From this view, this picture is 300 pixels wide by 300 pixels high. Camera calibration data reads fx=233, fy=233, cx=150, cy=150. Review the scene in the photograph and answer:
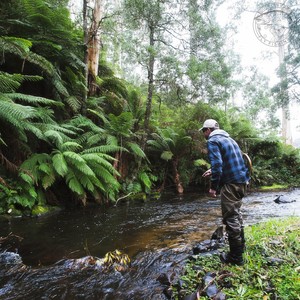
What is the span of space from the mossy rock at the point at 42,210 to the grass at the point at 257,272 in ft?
12.1

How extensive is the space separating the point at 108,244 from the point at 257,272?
2.21 metres

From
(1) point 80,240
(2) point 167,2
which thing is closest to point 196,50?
(2) point 167,2

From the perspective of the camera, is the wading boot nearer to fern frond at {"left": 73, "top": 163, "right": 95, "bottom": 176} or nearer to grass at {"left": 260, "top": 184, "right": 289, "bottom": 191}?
fern frond at {"left": 73, "top": 163, "right": 95, "bottom": 176}

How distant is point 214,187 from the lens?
8.84 feet

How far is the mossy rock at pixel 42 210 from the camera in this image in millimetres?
5045

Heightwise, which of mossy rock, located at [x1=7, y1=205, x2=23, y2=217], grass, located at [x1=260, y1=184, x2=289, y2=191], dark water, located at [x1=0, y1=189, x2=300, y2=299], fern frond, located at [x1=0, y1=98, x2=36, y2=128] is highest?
fern frond, located at [x1=0, y1=98, x2=36, y2=128]

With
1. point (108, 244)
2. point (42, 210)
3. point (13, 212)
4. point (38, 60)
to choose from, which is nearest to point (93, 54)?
point (38, 60)

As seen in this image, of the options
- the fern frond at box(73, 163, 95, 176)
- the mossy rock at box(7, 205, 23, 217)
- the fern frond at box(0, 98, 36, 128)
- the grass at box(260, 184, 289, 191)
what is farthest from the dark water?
the grass at box(260, 184, 289, 191)

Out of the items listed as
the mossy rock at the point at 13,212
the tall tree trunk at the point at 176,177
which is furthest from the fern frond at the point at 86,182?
the tall tree trunk at the point at 176,177

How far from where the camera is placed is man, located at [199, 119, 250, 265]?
2.67 metres

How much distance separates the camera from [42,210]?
521cm

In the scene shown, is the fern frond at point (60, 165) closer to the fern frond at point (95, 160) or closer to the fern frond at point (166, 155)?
the fern frond at point (95, 160)

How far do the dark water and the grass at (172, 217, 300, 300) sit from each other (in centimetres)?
29

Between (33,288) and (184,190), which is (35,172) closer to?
(33,288)
